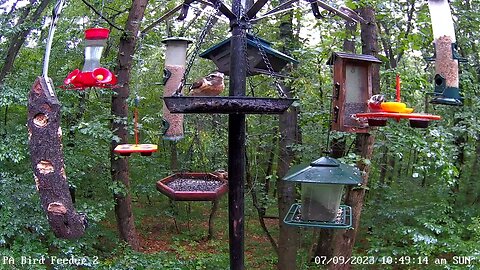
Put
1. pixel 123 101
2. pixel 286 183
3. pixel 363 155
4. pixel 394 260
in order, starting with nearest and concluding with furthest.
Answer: pixel 363 155
pixel 123 101
pixel 286 183
pixel 394 260

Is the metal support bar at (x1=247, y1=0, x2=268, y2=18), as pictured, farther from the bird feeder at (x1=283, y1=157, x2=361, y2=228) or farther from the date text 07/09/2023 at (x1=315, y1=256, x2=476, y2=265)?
the date text 07/09/2023 at (x1=315, y1=256, x2=476, y2=265)

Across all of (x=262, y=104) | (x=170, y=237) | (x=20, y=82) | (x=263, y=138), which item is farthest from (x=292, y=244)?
(x=262, y=104)

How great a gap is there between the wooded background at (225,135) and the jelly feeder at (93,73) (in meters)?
0.67

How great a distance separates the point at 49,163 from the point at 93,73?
36.0 inches

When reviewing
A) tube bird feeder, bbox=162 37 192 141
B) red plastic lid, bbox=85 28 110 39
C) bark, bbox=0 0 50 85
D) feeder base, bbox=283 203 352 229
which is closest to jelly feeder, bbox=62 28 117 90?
red plastic lid, bbox=85 28 110 39

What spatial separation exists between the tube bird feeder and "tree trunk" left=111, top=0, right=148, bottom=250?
1.96m

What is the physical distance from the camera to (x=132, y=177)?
27.8ft

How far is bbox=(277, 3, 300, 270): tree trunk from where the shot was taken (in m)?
6.94

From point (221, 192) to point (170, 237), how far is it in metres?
7.60

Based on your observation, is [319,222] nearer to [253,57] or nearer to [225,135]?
[253,57]

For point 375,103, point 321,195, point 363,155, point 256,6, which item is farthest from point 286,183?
point 256,6

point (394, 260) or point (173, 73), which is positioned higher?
point (173, 73)

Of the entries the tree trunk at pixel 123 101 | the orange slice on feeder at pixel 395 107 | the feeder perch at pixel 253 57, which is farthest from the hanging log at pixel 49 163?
the tree trunk at pixel 123 101

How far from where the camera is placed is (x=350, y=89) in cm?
323
